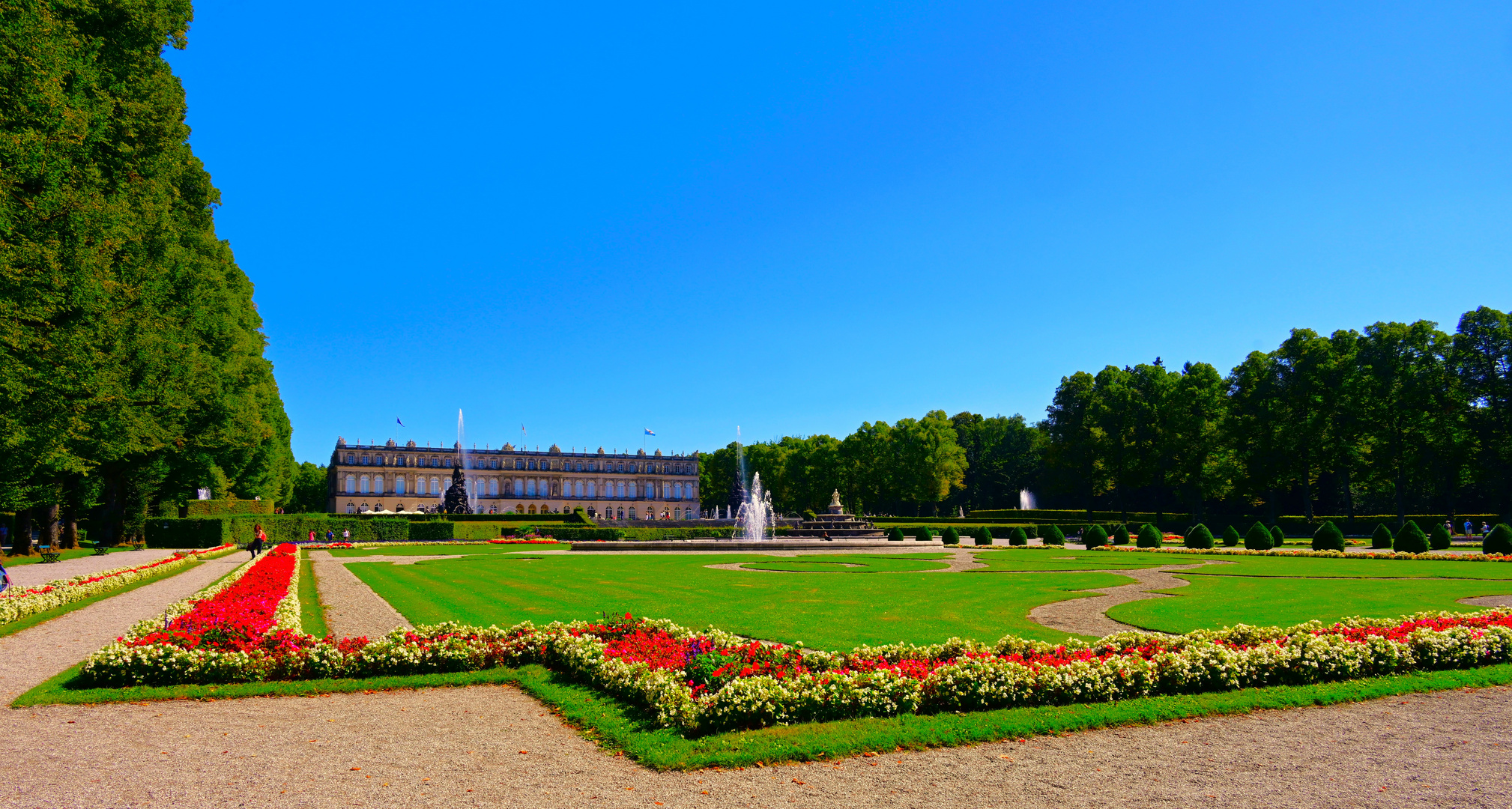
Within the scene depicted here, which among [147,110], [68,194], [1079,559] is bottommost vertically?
[1079,559]

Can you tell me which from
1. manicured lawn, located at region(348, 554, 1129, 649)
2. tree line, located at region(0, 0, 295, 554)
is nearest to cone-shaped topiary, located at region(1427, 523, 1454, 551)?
manicured lawn, located at region(348, 554, 1129, 649)

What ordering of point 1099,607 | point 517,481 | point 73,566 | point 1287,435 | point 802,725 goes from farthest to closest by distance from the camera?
1. point 517,481
2. point 1287,435
3. point 73,566
4. point 1099,607
5. point 802,725

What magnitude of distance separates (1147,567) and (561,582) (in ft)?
59.6

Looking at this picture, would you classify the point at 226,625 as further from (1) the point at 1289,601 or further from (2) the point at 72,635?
(1) the point at 1289,601

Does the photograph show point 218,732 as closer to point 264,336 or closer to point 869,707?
point 869,707

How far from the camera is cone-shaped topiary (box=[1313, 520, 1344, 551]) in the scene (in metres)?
32.7

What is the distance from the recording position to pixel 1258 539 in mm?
35094

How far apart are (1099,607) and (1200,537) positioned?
25308mm

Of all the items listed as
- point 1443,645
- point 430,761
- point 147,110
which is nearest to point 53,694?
point 430,761

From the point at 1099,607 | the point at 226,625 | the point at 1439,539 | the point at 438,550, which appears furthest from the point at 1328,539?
the point at 438,550

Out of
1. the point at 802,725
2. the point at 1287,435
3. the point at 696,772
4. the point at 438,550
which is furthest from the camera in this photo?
the point at 1287,435

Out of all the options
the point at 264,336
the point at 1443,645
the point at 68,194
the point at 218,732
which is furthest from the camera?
the point at 264,336

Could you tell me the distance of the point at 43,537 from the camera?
37281 millimetres

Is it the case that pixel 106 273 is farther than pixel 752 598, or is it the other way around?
pixel 106 273
